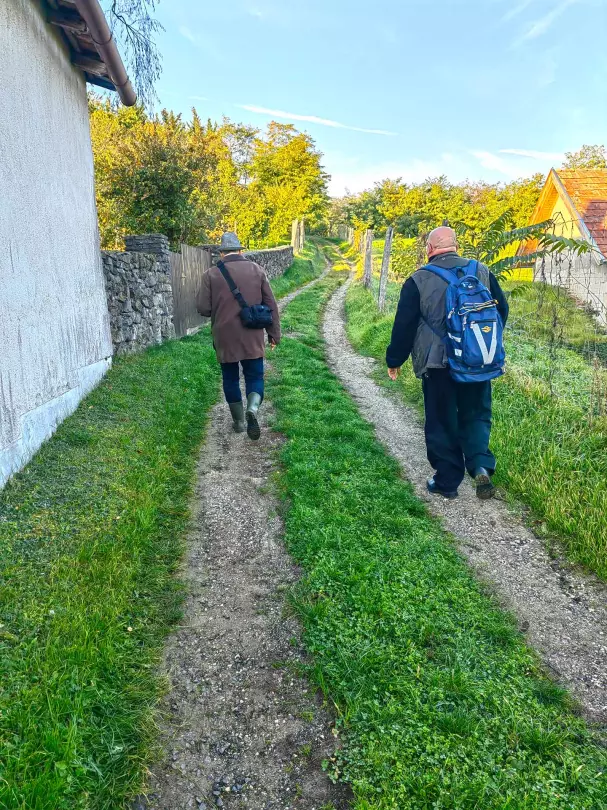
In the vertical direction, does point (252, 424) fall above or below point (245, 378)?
below

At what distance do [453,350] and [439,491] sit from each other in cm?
129

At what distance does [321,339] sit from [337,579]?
8.52 m

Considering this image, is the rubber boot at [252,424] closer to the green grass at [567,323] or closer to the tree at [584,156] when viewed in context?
the green grass at [567,323]

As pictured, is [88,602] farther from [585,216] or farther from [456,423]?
[585,216]

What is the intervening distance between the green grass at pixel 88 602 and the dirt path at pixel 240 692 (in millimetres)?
135

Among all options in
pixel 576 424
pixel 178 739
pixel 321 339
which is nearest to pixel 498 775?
pixel 178 739

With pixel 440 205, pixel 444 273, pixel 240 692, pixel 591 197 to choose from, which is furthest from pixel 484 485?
pixel 440 205

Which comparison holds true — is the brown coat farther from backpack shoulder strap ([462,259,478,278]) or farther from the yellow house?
the yellow house

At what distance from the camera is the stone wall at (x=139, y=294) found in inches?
298

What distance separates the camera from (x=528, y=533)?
3807 mm

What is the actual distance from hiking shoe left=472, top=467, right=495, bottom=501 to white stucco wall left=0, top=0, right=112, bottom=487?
3.66 metres

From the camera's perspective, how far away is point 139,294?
328 inches

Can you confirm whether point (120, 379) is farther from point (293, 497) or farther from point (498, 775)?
point (498, 775)

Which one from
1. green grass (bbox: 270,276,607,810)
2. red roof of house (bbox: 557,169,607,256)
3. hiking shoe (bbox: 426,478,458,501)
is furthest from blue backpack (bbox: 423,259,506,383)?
red roof of house (bbox: 557,169,607,256)
